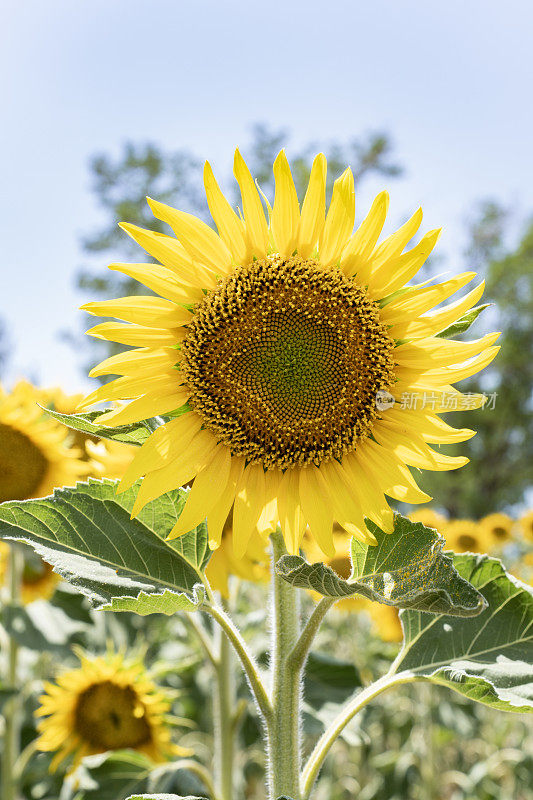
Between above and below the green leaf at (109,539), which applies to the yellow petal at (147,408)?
above

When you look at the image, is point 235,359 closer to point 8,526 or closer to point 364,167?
point 8,526

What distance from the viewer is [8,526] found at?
3.92 feet

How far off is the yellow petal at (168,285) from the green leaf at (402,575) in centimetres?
53

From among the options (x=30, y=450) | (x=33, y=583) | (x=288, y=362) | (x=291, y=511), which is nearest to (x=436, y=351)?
(x=288, y=362)

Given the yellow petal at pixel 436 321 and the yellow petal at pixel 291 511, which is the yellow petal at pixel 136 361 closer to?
the yellow petal at pixel 291 511

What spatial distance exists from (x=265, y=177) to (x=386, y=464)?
19.4m

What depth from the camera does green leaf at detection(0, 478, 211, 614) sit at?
45.9 inches

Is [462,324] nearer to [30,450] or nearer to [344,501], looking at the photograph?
[344,501]

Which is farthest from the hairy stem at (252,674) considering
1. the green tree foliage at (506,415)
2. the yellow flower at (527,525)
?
the green tree foliage at (506,415)

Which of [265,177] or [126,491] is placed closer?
[126,491]

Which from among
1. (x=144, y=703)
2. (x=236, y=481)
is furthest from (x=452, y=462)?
(x=144, y=703)

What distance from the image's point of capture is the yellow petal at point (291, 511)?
4.03ft

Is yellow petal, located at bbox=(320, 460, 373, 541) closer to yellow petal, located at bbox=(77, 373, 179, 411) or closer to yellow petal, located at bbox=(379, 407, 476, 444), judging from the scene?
yellow petal, located at bbox=(379, 407, 476, 444)

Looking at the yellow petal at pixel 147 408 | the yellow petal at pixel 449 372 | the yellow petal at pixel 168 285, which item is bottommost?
the yellow petal at pixel 147 408
